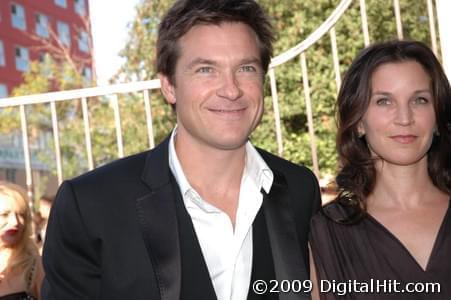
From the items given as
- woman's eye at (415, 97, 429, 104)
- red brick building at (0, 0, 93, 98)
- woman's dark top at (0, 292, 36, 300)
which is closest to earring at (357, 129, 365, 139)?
woman's eye at (415, 97, 429, 104)

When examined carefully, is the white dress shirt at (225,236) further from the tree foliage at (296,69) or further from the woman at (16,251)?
the tree foliage at (296,69)

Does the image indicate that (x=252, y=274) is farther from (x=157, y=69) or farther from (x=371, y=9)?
(x=371, y=9)

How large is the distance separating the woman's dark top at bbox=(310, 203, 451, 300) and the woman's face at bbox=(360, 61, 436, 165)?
0.30 m

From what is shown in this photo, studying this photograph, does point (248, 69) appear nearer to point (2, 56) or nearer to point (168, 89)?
point (168, 89)

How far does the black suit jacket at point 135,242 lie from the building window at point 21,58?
146 ft

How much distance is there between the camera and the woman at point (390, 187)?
Answer: 2.71m

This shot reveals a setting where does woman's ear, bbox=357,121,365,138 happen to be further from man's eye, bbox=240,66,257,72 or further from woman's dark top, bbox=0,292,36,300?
woman's dark top, bbox=0,292,36,300

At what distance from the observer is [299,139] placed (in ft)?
36.6

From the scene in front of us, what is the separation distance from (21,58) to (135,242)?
148 feet

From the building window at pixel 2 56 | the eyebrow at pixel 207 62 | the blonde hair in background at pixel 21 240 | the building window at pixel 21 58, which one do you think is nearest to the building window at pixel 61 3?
the building window at pixel 21 58

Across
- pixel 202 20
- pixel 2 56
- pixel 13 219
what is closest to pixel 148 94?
pixel 13 219

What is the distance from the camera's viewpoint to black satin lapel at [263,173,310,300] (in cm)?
262

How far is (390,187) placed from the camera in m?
2.94

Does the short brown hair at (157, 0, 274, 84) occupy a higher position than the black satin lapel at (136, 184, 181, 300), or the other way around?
the short brown hair at (157, 0, 274, 84)
